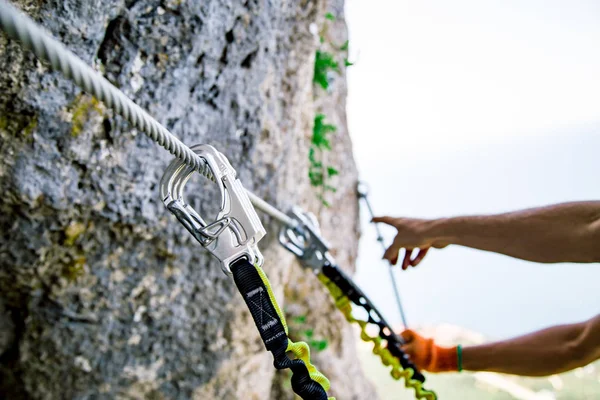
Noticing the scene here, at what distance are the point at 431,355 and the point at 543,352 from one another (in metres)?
0.37

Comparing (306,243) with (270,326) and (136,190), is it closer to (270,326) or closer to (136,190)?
(136,190)

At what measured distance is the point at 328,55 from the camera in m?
2.13

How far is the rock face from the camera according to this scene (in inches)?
37.5

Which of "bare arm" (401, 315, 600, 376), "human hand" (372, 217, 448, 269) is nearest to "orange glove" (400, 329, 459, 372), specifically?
"bare arm" (401, 315, 600, 376)

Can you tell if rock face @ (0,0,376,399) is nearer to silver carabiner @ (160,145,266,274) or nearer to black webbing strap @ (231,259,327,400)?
silver carabiner @ (160,145,266,274)

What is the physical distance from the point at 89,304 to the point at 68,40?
28.0 inches

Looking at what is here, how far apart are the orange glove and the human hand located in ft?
1.06

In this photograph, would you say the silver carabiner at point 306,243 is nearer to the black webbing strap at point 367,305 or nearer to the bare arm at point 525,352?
the black webbing strap at point 367,305

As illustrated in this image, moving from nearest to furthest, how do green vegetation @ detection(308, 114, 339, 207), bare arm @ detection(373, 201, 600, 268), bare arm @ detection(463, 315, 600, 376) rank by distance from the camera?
1. bare arm @ detection(373, 201, 600, 268)
2. bare arm @ detection(463, 315, 600, 376)
3. green vegetation @ detection(308, 114, 339, 207)

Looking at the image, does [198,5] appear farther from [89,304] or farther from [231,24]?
[89,304]

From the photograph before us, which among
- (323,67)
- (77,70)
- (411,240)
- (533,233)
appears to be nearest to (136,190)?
(77,70)

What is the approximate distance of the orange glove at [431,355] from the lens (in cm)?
155

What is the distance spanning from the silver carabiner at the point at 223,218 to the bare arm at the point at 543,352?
1.22m

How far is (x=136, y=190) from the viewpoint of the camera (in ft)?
3.61
